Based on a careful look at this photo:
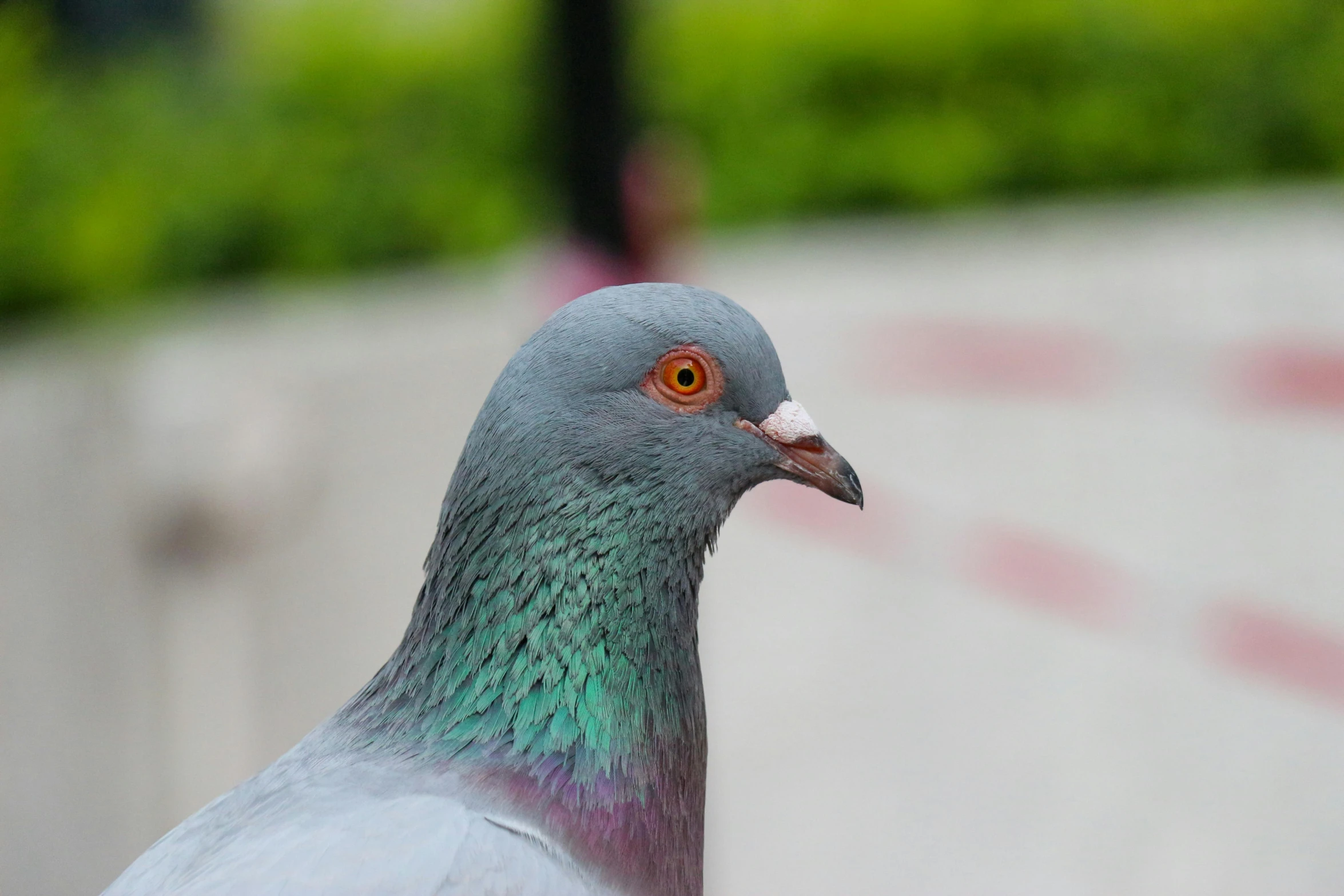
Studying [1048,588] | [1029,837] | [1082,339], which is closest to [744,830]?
[1029,837]

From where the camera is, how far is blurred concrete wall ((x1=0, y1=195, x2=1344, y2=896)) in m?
4.70

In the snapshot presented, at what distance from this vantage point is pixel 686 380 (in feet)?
6.36

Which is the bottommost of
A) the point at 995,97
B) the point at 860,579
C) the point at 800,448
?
the point at 860,579

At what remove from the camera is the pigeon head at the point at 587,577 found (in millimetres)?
1868

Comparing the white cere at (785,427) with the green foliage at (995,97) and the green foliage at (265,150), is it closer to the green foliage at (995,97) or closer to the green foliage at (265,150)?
the green foliage at (265,150)

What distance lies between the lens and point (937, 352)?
746 cm

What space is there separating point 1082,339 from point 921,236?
1068 mm

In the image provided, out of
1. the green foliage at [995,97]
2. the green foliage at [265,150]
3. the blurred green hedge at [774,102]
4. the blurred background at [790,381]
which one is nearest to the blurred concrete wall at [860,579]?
the blurred background at [790,381]

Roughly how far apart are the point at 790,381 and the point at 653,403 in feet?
16.5

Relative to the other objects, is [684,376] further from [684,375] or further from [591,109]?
[591,109]

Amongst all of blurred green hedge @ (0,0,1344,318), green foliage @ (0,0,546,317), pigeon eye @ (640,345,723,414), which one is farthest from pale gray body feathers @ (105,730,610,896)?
blurred green hedge @ (0,0,1344,318)

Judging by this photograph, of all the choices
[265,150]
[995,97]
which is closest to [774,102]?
[995,97]

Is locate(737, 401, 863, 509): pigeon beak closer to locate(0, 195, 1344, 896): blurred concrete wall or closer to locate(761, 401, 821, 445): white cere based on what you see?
locate(761, 401, 821, 445): white cere

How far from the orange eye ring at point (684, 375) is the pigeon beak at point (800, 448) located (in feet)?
0.27
